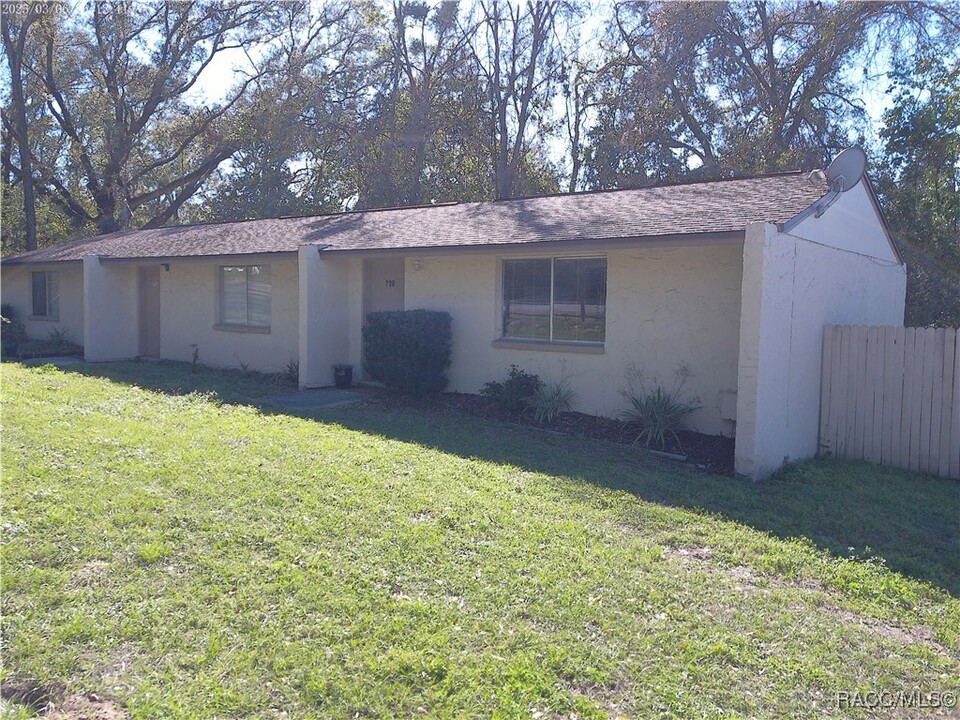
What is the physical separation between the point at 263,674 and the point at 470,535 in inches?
83.0

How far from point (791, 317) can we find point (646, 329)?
2105mm

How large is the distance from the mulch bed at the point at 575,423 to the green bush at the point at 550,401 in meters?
0.12

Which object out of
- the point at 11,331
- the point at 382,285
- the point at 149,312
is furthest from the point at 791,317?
the point at 11,331

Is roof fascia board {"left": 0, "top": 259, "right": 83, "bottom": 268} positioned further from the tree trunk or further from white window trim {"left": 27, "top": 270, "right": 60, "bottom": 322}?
the tree trunk

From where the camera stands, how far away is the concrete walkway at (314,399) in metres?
10.9

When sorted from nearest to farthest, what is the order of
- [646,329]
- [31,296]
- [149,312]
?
[646,329] → [149,312] → [31,296]

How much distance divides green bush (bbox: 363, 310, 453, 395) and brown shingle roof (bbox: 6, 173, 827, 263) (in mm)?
1141

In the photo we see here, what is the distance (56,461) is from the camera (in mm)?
6461

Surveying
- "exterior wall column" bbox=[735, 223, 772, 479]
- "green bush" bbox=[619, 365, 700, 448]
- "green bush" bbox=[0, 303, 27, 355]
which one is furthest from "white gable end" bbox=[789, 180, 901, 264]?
"green bush" bbox=[0, 303, 27, 355]

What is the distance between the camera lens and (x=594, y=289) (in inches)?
415

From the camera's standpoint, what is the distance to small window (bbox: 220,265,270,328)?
48.3 feet

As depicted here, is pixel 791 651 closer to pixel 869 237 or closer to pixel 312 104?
pixel 869 237

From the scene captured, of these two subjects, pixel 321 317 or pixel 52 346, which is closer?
pixel 321 317

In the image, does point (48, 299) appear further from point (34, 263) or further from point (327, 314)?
point (327, 314)
